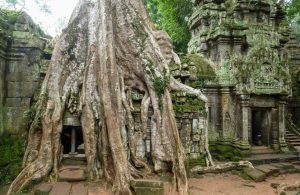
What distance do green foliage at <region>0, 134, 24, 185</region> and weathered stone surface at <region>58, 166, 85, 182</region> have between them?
803mm

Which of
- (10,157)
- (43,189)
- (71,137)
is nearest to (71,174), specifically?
(43,189)

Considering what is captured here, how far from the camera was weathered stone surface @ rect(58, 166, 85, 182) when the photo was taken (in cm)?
538

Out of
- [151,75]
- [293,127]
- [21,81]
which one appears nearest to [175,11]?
[293,127]

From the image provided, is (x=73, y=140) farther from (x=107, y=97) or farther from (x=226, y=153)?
(x=226, y=153)

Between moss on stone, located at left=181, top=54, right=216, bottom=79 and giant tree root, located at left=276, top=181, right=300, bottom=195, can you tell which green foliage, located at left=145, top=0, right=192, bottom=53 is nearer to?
moss on stone, located at left=181, top=54, right=216, bottom=79

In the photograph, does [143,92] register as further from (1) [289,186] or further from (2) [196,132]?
(1) [289,186]

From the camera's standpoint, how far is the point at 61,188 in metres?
4.95

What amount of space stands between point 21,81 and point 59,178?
2359 mm

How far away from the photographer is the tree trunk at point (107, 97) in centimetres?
542

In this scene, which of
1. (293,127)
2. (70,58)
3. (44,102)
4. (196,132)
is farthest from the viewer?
(293,127)

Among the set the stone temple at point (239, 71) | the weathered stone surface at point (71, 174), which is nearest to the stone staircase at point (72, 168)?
the weathered stone surface at point (71, 174)

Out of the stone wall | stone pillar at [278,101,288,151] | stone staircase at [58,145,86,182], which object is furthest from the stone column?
stone pillar at [278,101,288,151]

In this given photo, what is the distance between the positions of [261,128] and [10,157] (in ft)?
26.6

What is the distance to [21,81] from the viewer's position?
Answer: 248 inches
